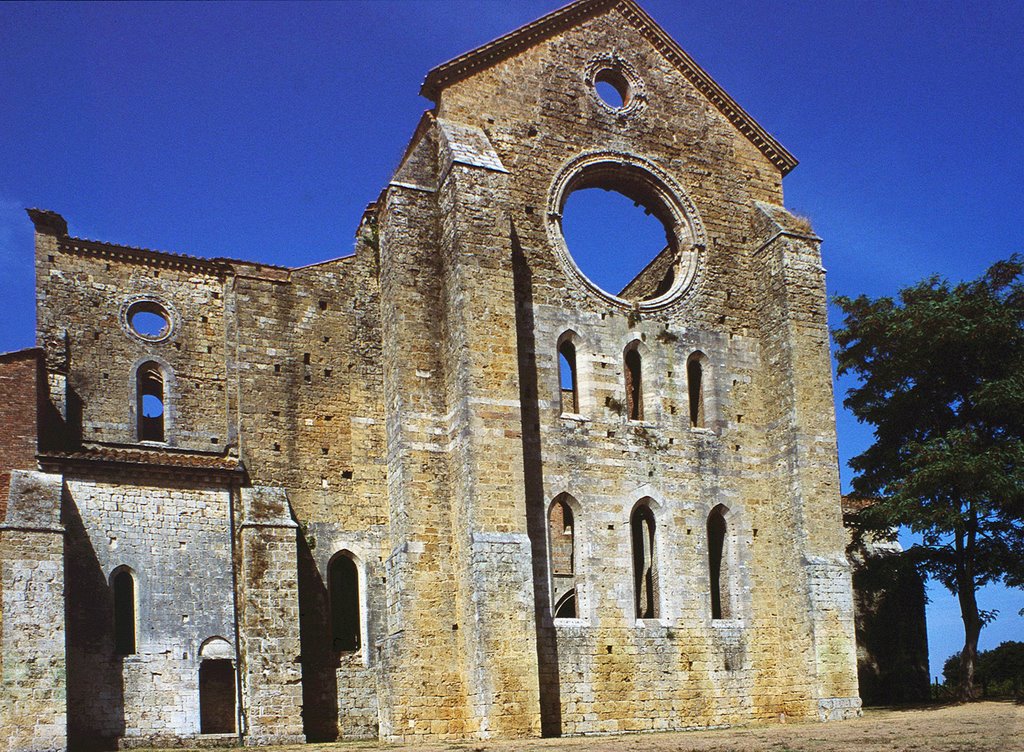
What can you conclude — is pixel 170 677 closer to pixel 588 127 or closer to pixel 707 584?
pixel 707 584

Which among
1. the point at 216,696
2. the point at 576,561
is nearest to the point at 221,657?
the point at 216,696

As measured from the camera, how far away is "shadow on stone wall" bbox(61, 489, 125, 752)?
1964 centimetres

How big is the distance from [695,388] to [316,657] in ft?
30.3

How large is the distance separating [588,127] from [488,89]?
7.48 feet

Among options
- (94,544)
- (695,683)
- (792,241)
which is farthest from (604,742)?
(792,241)

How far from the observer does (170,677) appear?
20.4 m

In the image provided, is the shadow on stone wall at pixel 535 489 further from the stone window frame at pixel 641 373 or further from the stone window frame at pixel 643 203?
the stone window frame at pixel 641 373

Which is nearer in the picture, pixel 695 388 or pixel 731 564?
pixel 731 564

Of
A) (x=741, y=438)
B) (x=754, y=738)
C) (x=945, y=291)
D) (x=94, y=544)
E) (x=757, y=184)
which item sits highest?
(x=757, y=184)

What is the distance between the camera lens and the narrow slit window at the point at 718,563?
2344 cm

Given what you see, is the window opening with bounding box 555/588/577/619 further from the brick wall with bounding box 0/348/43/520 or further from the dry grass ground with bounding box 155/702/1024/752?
the brick wall with bounding box 0/348/43/520

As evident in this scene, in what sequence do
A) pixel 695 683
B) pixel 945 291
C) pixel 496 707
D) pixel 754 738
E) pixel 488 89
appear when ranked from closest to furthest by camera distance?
pixel 754 738 → pixel 496 707 → pixel 695 683 → pixel 488 89 → pixel 945 291

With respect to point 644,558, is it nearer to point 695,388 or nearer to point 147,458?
point 695,388

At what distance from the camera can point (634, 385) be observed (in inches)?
1000
